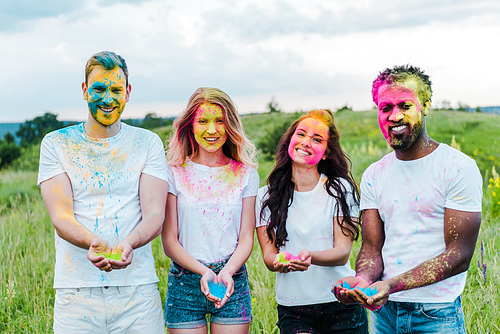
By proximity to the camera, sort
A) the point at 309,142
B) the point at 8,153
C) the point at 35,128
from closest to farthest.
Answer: the point at 309,142
the point at 8,153
the point at 35,128

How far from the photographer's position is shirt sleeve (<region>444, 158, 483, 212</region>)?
7.73ft

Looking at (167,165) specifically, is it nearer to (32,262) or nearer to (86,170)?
(86,170)

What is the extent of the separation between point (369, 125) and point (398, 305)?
1903cm

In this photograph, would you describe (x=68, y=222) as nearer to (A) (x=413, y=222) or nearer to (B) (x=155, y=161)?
(B) (x=155, y=161)

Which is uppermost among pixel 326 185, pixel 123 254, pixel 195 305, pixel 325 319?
pixel 326 185

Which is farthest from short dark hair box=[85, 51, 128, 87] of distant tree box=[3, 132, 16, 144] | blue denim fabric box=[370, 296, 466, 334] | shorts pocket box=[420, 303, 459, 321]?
distant tree box=[3, 132, 16, 144]

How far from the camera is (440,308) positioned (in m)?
2.42

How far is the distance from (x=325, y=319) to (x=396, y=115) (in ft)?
4.49

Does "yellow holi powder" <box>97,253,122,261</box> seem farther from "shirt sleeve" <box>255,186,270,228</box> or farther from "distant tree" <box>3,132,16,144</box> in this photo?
"distant tree" <box>3,132,16,144</box>

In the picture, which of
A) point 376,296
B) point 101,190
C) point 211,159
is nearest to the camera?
point 376,296

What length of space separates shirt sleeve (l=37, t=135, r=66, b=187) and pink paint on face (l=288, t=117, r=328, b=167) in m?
1.57

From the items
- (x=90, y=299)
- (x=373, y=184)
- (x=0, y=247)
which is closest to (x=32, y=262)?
(x=0, y=247)

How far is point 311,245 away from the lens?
9.41ft

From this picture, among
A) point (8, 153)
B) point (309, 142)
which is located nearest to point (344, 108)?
point (8, 153)
